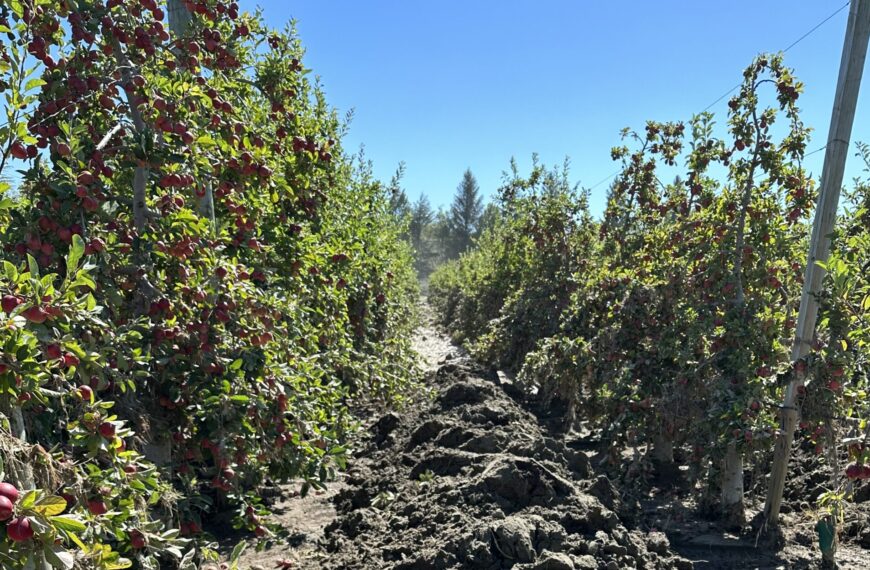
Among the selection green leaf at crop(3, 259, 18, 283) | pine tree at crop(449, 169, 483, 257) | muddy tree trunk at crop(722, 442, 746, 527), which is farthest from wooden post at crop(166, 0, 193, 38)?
pine tree at crop(449, 169, 483, 257)

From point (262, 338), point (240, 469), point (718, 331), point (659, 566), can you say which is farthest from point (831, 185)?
point (240, 469)

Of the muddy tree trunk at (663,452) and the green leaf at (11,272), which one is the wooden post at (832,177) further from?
the green leaf at (11,272)

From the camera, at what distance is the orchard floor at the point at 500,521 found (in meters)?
3.43

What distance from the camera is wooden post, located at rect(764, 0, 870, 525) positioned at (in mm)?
3713

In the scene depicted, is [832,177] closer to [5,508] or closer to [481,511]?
[481,511]

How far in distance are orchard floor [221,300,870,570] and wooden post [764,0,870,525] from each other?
96 centimetres

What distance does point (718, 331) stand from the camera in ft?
15.2

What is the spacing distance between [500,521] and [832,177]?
312cm

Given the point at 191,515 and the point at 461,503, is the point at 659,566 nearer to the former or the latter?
the point at 461,503

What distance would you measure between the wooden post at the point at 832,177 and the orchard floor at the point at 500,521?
0.96m

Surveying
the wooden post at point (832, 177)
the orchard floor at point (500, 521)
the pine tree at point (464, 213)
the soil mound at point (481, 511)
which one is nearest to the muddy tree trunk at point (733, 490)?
the orchard floor at point (500, 521)

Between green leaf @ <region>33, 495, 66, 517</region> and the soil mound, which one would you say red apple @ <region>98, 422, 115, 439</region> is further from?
Result: the soil mound

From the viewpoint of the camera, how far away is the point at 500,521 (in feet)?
11.7

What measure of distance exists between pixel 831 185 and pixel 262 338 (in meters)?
3.75
